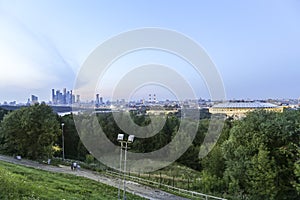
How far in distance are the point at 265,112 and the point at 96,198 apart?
1285 cm

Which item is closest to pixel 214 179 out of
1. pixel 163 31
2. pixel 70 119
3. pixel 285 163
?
pixel 285 163

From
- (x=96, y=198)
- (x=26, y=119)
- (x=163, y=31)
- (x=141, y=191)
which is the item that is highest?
(x=163, y=31)

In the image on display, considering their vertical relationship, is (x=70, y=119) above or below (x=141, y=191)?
above

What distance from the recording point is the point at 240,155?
1938 cm

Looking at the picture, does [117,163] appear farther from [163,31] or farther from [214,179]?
[163,31]

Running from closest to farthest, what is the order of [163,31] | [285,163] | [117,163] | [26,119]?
[285,163] < [163,31] < [26,119] < [117,163]

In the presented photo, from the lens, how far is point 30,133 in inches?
1206

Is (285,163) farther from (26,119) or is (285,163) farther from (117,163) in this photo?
(26,119)

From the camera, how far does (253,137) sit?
750 inches

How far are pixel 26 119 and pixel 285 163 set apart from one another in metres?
24.1

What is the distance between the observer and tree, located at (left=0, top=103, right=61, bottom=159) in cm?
3045

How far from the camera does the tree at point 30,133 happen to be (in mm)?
30452

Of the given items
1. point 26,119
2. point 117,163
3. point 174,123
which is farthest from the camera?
point 174,123

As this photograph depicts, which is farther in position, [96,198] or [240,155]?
[240,155]
